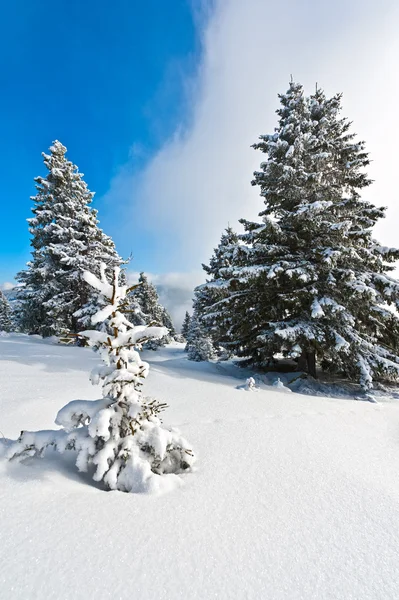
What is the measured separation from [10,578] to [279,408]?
15.5 feet

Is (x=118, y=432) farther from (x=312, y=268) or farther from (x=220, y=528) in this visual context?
(x=312, y=268)

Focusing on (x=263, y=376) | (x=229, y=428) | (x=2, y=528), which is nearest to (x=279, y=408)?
(x=229, y=428)

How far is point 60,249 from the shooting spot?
14.9 meters

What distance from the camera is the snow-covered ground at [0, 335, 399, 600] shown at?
59.3 inches

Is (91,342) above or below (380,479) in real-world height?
above

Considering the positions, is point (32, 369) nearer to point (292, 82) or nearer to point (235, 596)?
point (235, 596)

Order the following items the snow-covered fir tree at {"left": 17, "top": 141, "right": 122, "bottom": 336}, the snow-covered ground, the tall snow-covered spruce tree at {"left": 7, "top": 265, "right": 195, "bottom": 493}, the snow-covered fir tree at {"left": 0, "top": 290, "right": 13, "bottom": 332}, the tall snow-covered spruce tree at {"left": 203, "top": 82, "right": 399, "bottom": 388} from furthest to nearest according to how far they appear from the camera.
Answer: the snow-covered fir tree at {"left": 0, "top": 290, "right": 13, "bottom": 332}, the snow-covered fir tree at {"left": 17, "top": 141, "right": 122, "bottom": 336}, the tall snow-covered spruce tree at {"left": 203, "top": 82, "right": 399, "bottom": 388}, the tall snow-covered spruce tree at {"left": 7, "top": 265, "right": 195, "bottom": 493}, the snow-covered ground

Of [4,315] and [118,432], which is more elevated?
[4,315]

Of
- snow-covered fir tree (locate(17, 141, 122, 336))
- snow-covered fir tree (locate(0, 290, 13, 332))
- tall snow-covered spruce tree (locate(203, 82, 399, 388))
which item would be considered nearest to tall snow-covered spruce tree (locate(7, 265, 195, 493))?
tall snow-covered spruce tree (locate(203, 82, 399, 388))

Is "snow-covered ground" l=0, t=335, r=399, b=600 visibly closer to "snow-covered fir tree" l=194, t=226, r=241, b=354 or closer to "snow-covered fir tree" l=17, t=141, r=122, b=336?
"snow-covered fir tree" l=194, t=226, r=241, b=354

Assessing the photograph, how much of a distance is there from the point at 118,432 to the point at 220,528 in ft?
3.93

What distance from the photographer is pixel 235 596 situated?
1.48 metres

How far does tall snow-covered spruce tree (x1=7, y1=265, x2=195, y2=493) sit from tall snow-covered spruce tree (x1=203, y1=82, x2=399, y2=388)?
5.93 metres

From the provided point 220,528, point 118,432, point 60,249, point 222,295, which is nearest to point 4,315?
point 60,249
